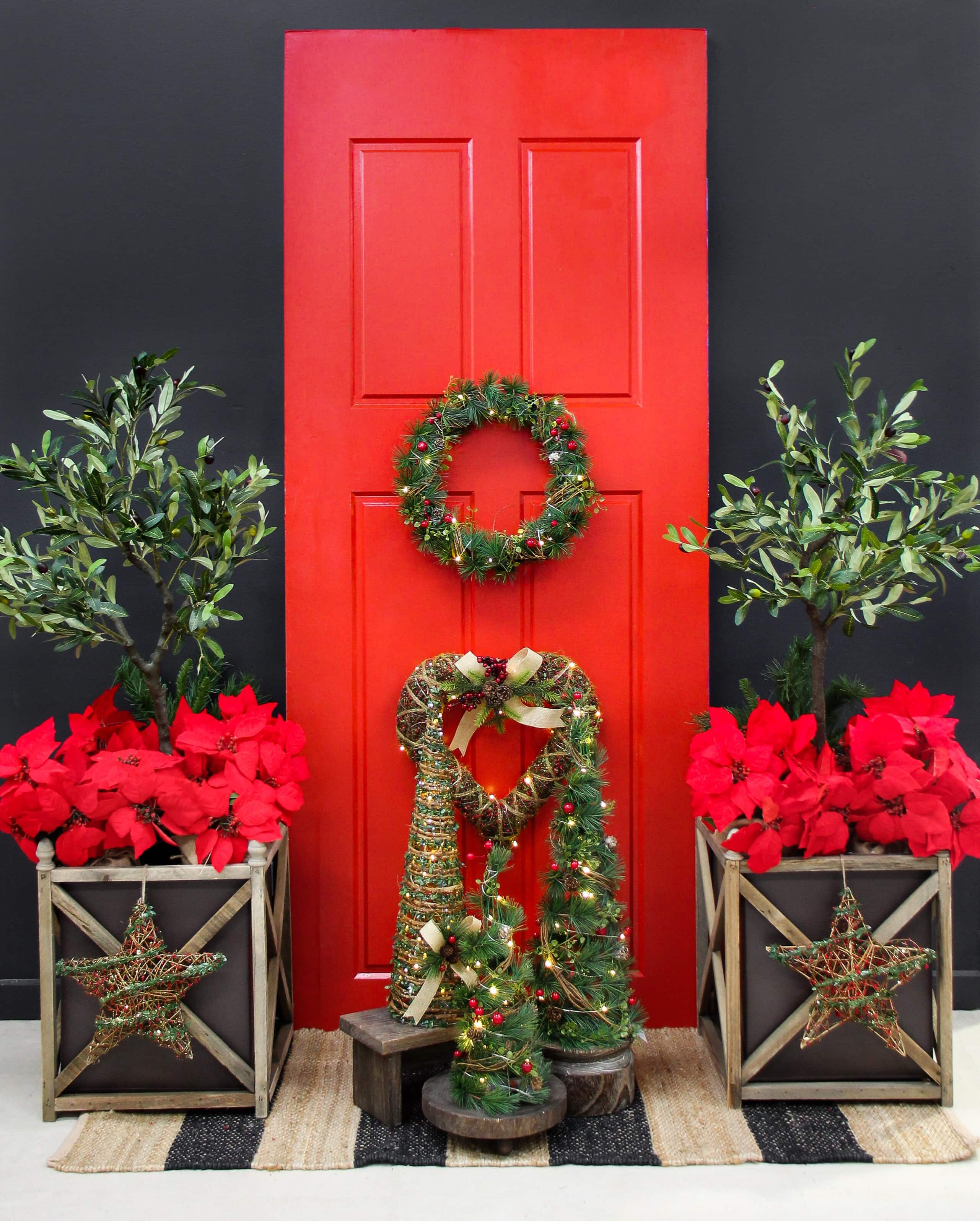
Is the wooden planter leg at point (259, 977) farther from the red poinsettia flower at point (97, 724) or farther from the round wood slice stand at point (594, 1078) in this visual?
the round wood slice stand at point (594, 1078)

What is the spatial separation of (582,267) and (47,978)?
191 cm

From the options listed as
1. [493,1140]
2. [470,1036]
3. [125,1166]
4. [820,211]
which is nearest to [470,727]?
[470,1036]

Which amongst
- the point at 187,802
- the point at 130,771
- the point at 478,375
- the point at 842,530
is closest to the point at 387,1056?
the point at 187,802

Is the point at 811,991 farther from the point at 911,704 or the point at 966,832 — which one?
the point at 911,704

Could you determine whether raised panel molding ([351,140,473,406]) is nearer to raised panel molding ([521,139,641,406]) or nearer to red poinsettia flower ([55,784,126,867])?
raised panel molding ([521,139,641,406])

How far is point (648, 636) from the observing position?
242cm

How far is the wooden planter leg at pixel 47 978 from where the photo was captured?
6.49 ft

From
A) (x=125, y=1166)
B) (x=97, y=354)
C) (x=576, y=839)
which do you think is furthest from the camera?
(x=97, y=354)

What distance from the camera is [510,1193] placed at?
1.76 metres

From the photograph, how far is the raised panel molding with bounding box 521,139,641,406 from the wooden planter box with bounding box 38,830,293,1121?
129cm

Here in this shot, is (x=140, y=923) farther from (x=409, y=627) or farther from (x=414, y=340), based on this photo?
(x=414, y=340)

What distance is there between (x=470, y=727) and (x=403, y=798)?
0.26 m

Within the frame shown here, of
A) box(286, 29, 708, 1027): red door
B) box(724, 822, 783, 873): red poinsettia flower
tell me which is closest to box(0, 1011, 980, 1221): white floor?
box(724, 822, 783, 873): red poinsettia flower

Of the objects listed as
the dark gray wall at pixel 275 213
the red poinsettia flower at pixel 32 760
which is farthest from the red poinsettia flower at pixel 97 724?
the dark gray wall at pixel 275 213
